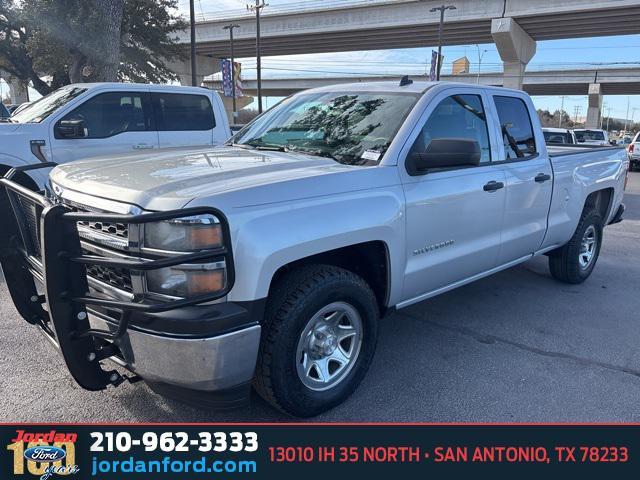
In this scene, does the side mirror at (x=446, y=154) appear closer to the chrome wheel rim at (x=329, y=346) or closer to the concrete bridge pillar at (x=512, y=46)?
the chrome wheel rim at (x=329, y=346)

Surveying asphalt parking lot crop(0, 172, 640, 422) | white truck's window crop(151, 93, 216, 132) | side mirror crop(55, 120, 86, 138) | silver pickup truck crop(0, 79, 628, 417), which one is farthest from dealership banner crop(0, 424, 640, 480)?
white truck's window crop(151, 93, 216, 132)

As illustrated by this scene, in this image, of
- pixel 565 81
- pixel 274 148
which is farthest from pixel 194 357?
pixel 565 81

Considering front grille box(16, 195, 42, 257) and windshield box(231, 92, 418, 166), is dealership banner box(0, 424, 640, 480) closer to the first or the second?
front grille box(16, 195, 42, 257)

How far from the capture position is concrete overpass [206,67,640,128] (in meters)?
59.5

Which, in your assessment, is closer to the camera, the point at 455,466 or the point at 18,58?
the point at 455,466

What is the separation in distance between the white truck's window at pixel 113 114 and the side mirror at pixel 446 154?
5356 millimetres

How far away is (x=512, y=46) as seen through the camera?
38094 mm

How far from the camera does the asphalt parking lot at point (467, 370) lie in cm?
309

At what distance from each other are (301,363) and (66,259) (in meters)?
1.31

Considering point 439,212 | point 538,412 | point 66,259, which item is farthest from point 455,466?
point 66,259

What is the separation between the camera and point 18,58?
27656 millimetres

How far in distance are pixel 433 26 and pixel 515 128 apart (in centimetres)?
3959

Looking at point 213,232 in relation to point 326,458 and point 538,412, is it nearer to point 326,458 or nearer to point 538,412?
point 326,458

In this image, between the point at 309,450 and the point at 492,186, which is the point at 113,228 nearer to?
the point at 309,450
